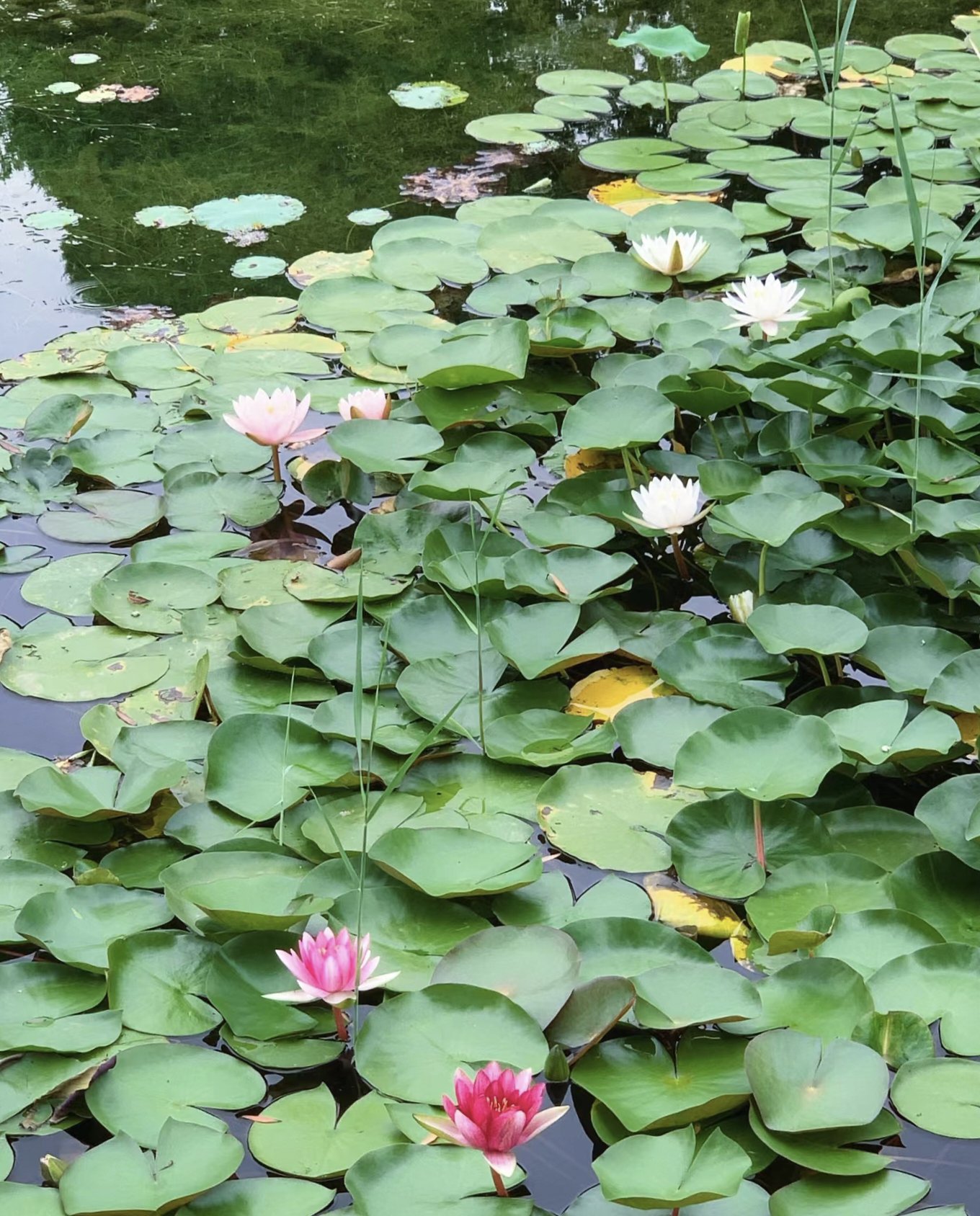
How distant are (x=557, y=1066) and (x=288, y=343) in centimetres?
179

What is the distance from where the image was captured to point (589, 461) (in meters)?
2.20

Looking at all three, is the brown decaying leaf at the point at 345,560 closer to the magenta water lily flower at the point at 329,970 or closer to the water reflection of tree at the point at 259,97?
the magenta water lily flower at the point at 329,970

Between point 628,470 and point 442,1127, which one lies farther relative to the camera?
point 628,470

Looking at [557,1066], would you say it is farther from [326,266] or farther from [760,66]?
[760,66]

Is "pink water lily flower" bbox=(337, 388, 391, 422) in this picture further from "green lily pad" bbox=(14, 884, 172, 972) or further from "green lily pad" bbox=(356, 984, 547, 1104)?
"green lily pad" bbox=(356, 984, 547, 1104)

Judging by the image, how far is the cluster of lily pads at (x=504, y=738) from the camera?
1134mm

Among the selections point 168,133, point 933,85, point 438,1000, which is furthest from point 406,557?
point 933,85

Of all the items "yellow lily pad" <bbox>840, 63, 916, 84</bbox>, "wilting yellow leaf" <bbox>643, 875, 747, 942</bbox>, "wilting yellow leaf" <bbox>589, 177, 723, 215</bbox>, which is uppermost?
"yellow lily pad" <bbox>840, 63, 916, 84</bbox>

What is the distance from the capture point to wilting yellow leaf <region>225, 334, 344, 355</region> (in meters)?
2.57

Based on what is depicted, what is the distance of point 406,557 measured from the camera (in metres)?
1.96

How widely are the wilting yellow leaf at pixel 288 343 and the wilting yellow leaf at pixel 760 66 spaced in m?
2.08

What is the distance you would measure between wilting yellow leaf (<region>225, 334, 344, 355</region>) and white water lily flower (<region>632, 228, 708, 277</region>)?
Answer: 67cm

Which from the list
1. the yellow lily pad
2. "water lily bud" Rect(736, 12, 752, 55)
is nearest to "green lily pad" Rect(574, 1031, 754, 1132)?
"water lily bud" Rect(736, 12, 752, 55)

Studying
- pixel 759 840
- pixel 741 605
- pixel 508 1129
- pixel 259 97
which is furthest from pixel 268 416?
pixel 259 97
